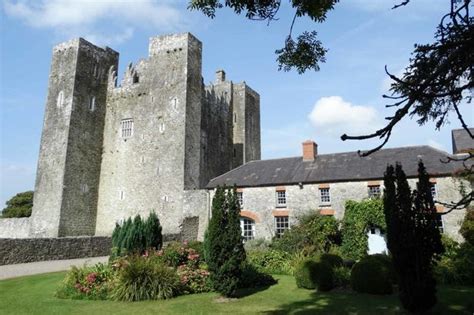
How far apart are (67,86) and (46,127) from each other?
3.92 meters

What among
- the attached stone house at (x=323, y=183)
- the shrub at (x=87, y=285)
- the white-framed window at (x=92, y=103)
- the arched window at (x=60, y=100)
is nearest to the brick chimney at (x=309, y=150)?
the attached stone house at (x=323, y=183)

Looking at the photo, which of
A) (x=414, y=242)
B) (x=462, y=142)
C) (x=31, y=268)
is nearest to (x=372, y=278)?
(x=414, y=242)

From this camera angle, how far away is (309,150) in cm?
2647

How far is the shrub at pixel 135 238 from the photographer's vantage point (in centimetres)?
1420

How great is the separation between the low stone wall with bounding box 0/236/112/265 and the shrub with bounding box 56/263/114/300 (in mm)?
8362

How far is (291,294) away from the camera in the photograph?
38.6 feet

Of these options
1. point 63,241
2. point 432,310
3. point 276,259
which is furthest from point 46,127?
point 432,310

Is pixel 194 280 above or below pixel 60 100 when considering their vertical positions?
below

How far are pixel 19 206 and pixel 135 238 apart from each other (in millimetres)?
39971

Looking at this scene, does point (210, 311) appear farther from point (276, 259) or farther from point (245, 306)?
point (276, 259)

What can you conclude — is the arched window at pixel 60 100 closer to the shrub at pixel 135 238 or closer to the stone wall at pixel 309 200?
the stone wall at pixel 309 200

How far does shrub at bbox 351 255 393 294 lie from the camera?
11602mm

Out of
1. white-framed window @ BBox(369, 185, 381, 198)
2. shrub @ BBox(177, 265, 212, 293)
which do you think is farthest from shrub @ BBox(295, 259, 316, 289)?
white-framed window @ BBox(369, 185, 381, 198)

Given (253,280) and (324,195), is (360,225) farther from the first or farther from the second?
(253,280)
